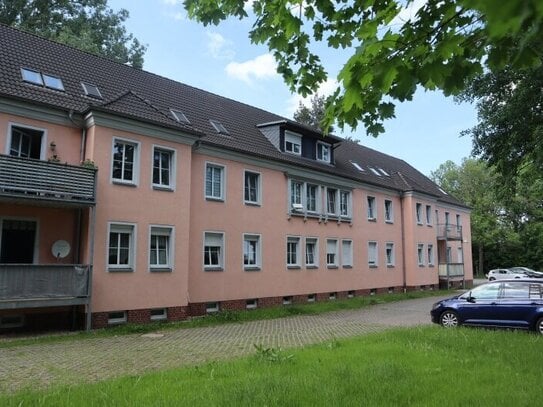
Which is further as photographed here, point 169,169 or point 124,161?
point 169,169

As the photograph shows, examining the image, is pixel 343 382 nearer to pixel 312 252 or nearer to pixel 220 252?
pixel 220 252

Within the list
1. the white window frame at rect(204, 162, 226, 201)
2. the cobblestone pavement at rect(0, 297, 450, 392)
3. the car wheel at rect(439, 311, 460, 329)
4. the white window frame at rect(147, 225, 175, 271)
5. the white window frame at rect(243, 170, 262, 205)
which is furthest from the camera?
the white window frame at rect(243, 170, 262, 205)

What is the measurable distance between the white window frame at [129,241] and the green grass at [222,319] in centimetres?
182

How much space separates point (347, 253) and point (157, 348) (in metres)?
16.9

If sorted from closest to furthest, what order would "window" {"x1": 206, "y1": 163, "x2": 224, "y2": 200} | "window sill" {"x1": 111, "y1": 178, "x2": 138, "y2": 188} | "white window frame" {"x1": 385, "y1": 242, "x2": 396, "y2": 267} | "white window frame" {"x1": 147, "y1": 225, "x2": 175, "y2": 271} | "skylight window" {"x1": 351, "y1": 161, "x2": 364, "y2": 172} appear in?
"window sill" {"x1": 111, "y1": 178, "x2": 138, "y2": 188}, "white window frame" {"x1": 147, "y1": 225, "x2": 175, "y2": 271}, "window" {"x1": 206, "y1": 163, "x2": 224, "y2": 200}, "skylight window" {"x1": 351, "y1": 161, "x2": 364, "y2": 172}, "white window frame" {"x1": 385, "y1": 242, "x2": 396, "y2": 267}

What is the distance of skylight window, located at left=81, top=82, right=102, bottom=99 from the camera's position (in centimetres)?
1758

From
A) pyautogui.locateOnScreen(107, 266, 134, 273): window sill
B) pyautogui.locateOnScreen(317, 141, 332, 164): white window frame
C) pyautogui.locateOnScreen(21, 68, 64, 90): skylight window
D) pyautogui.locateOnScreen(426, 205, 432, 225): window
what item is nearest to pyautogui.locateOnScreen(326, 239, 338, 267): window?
pyautogui.locateOnScreen(317, 141, 332, 164): white window frame

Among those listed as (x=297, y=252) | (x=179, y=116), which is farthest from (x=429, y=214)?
(x=179, y=116)

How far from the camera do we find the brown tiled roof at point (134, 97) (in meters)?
16.0

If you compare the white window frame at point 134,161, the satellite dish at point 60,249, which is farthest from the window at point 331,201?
the satellite dish at point 60,249

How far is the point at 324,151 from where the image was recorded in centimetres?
2759

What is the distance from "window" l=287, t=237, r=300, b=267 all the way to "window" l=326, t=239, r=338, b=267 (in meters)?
2.50

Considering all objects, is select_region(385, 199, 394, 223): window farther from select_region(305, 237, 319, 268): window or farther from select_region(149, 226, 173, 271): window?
select_region(149, 226, 173, 271): window

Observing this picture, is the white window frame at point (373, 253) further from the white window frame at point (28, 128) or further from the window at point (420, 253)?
the white window frame at point (28, 128)
